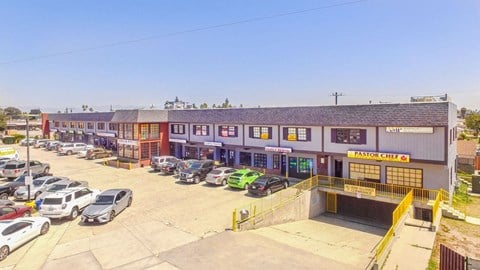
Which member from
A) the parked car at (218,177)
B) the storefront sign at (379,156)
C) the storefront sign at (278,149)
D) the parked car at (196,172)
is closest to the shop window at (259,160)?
the storefront sign at (278,149)

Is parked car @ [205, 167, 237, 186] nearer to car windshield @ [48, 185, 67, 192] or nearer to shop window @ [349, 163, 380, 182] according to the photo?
shop window @ [349, 163, 380, 182]

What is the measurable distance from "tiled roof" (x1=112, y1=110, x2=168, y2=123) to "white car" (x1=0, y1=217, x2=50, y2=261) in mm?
21945

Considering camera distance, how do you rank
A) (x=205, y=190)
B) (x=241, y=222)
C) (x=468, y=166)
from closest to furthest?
(x=241, y=222) → (x=205, y=190) → (x=468, y=166)

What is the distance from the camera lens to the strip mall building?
22.6 m

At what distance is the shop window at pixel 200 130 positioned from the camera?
124 ft

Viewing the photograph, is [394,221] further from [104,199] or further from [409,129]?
[104,199]

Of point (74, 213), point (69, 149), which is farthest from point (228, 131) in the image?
point (69, 149)

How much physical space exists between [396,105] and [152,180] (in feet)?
75.5

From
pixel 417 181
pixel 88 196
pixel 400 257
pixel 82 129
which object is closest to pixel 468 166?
pixel 417 181

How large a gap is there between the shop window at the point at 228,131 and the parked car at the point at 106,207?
14642 millimetres

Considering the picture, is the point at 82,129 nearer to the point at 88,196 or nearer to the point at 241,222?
the point at 88,196

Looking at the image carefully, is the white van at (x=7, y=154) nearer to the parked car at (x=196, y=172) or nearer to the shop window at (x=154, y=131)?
the shop window at (x=154, y=131)

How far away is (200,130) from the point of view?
126ft

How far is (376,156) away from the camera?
78.8ft
